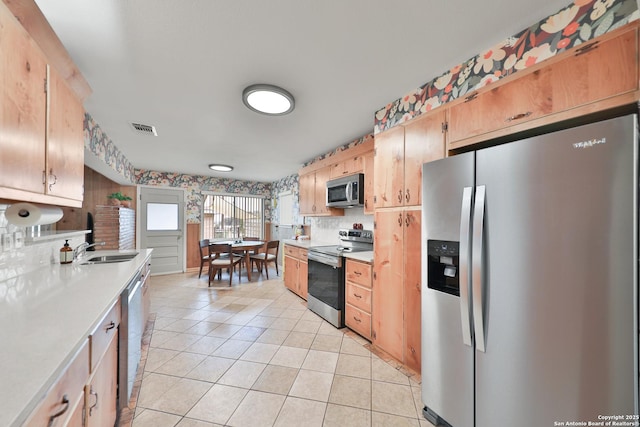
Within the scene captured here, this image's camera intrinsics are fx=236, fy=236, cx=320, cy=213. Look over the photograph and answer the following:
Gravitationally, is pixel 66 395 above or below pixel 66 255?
below

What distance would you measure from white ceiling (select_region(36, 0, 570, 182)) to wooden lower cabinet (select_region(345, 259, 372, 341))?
163 centimetres

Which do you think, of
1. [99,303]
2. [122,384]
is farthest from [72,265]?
[99,303]

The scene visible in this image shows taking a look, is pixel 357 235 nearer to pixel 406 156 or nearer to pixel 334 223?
pixel 334 223

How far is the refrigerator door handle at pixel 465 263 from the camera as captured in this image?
1267mm

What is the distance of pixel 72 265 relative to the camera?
6.57ft

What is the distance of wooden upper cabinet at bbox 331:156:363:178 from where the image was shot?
9.79 feet

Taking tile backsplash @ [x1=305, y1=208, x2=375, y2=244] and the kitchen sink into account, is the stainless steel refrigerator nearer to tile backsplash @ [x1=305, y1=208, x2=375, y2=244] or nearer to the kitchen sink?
tile backsplash @ [x1=305, y1=208, x2=375, y2=244]

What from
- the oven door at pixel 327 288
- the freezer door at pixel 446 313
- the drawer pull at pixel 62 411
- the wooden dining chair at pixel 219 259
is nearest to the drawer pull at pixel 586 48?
the freezer door at pixel 446 313

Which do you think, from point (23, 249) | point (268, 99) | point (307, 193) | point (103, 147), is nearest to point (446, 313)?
point (268, 99)

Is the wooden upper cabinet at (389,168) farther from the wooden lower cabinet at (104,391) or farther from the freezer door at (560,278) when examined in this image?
the wooden lower cabinet at (104,391)

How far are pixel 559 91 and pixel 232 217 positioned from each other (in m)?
6.61

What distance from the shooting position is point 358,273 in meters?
2.52

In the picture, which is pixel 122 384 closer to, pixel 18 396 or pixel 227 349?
pixel 227 349

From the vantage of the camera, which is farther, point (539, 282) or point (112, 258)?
point (112, 258)
